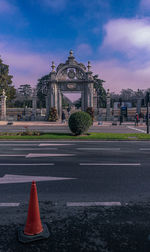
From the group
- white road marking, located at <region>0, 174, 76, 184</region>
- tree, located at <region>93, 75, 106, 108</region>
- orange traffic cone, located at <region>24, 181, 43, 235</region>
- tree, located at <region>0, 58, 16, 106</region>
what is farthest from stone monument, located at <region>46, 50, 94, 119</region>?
orange traffic cone, located at <region>24, 181, 43, 235</region>

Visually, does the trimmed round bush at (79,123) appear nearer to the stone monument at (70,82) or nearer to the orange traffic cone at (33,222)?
the orange traffic cone at (33,222)

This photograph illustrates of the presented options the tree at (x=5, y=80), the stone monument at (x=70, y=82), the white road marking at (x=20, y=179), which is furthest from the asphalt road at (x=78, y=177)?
the tree at (x=5, y=80)

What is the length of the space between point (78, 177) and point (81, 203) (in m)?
1.78

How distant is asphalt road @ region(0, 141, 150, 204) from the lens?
4.77 m

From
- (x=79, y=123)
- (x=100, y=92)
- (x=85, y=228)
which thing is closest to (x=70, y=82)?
(x=79, y=123)

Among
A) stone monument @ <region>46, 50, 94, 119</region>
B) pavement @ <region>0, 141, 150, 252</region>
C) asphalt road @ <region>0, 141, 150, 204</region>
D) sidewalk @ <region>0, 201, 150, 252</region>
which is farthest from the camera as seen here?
stone monument @ <region>46, 50, 94, 119</region>

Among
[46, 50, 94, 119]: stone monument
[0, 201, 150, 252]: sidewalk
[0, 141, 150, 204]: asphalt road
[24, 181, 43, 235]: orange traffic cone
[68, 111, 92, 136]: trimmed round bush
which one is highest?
[46, 50, 94, 119]: stone monument

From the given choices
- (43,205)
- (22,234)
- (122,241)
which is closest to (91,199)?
(43,205)

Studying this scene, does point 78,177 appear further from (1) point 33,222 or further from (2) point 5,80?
(2) point 5,80

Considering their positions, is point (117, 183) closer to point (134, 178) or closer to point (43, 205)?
point (134, 178)

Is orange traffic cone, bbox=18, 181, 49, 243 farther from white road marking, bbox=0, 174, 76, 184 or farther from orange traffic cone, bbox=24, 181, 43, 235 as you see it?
white road marking, bbox=0, 174, 76, 184

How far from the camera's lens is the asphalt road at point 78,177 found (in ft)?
15.6

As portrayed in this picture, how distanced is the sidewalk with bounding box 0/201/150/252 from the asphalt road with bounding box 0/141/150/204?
469mm

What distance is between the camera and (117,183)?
5680mm
